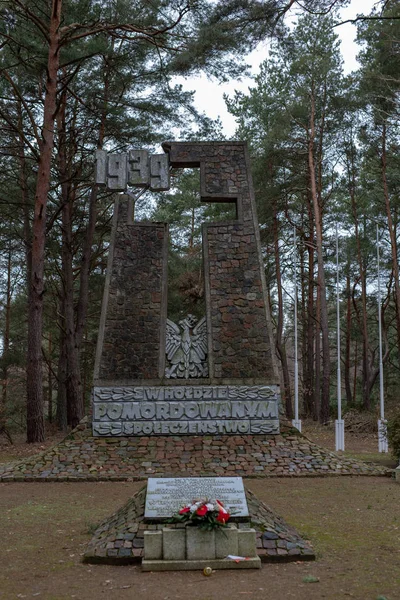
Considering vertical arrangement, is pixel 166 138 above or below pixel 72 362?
above

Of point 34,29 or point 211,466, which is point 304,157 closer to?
point 34,29

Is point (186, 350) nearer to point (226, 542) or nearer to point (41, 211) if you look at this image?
point (41, 211)

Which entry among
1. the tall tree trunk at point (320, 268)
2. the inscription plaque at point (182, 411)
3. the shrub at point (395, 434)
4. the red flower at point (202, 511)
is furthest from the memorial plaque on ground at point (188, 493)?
the tall tree trunk at point (320, 268)

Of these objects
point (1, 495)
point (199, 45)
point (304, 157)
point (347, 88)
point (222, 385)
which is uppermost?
point (347, 88)

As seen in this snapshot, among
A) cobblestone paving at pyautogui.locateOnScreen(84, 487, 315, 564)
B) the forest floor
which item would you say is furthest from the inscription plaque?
cobblestone paving at pyautogui.locateOnScreen(84, 487, 315, 564)

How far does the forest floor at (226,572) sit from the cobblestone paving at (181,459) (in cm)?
41

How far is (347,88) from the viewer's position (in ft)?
65.6

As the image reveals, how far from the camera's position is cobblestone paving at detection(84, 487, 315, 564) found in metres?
5.41

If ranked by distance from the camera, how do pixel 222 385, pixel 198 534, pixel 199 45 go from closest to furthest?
1. pixel 198 534
2. pixel 199 45
3. pixel 222 385

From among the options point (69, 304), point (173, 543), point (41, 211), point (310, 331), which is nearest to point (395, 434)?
point (173, 543)

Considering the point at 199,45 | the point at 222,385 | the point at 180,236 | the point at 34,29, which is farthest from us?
the point at 180,236

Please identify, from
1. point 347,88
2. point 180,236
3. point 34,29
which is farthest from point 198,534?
point 180,236

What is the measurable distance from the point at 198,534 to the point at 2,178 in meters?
15.1

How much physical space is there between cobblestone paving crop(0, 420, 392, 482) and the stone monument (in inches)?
9.0
